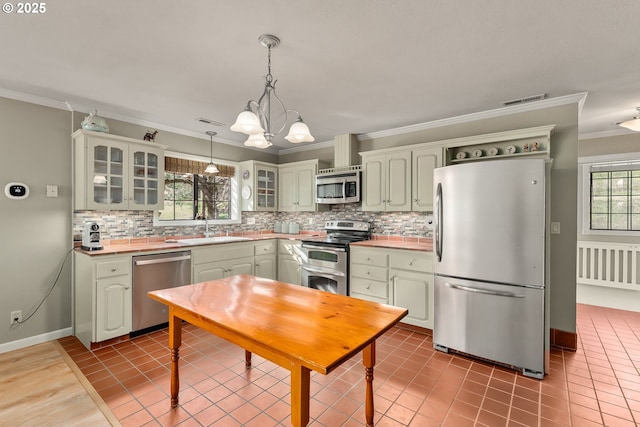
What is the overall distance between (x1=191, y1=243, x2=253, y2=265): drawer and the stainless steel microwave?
4.23 ft

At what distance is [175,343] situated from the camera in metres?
2.02

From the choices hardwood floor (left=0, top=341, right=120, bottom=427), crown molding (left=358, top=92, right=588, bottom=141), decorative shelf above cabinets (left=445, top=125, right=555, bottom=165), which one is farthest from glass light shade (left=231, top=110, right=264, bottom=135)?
crown molding (left=358, top=92, right=588, bottom=141)

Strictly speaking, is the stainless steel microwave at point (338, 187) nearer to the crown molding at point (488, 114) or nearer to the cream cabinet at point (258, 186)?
the crown molding at point (488, 114)

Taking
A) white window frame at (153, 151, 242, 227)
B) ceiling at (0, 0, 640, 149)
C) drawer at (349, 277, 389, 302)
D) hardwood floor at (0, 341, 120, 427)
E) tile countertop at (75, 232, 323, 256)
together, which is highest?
ceiling at (0, 0, 640, 149)

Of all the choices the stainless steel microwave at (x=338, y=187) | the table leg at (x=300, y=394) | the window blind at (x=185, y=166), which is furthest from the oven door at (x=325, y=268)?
the table leg at (x=300, y=394)

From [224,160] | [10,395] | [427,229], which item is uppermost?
[224,160]

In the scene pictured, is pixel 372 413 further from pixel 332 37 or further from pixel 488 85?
pixel 488 85

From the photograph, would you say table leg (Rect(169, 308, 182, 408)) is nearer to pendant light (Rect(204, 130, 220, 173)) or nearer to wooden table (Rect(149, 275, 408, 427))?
wooden table (Rect(149, 275, 408, 427))

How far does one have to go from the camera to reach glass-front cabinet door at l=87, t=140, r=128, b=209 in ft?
10.3

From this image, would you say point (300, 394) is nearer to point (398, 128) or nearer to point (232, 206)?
point (398, 128)

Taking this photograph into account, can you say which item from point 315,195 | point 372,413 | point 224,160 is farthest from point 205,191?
point 372,413

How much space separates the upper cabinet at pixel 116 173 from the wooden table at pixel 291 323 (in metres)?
1.90

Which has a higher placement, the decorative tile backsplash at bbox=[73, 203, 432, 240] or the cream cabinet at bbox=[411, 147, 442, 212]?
the cream cabinet at bbox=[411, 147, 442, 212]

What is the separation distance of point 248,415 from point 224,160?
365 cm
